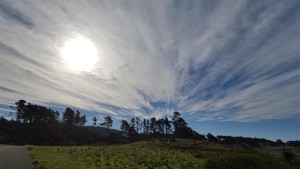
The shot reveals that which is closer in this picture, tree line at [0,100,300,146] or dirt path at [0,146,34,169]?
dirt path at [0,146,34,169]

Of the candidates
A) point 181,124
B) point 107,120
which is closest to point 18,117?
point 107,120

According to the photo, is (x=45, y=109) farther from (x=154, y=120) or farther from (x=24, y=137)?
(x=154, y=120)

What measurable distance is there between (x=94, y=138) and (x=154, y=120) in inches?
2135

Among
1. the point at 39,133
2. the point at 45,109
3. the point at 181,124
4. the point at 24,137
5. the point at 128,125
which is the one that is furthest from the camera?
the point at 128,125

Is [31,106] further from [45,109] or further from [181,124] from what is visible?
[181,124]

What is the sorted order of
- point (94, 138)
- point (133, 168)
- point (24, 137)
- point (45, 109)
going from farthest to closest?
point (45, 109), point (94, 138), point (24, 137), point (133, 168)

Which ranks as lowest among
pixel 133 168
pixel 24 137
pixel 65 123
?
pixel 133 168

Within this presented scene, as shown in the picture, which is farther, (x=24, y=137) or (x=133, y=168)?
(x=24, y=137)

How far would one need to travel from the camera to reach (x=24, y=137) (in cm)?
9681

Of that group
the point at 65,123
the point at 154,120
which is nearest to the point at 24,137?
the point at 65,123

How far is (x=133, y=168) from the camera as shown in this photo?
24.5 m

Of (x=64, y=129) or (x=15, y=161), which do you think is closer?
(x=15, y=161)

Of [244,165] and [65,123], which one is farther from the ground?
[65,123]

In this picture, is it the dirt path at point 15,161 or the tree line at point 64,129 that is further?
the tree line at point 64,129
